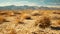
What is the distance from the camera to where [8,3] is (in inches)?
1954

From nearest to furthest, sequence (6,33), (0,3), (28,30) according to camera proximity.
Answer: (6,33)
(28,30)
(0,3)

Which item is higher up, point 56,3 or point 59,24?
point 59,24

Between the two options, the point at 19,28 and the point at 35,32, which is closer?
the point at 35,32

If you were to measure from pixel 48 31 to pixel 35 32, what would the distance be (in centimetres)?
119

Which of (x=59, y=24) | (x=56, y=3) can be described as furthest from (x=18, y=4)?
(x=59, y=24)

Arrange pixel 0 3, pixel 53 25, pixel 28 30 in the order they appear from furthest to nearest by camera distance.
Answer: pixel 0 3, pixel 53 25, pixel 28 30

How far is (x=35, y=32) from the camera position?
65.2ft

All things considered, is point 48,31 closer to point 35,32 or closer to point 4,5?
point 35,32

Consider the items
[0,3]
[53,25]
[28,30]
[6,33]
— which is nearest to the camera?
[6,33]

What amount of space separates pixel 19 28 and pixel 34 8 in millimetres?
27419

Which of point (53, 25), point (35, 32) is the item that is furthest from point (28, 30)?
point (53, 25)

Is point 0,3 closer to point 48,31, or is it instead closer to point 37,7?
point 37,7

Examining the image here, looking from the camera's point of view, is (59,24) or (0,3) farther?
(0,3)

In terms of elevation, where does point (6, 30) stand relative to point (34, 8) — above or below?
above
